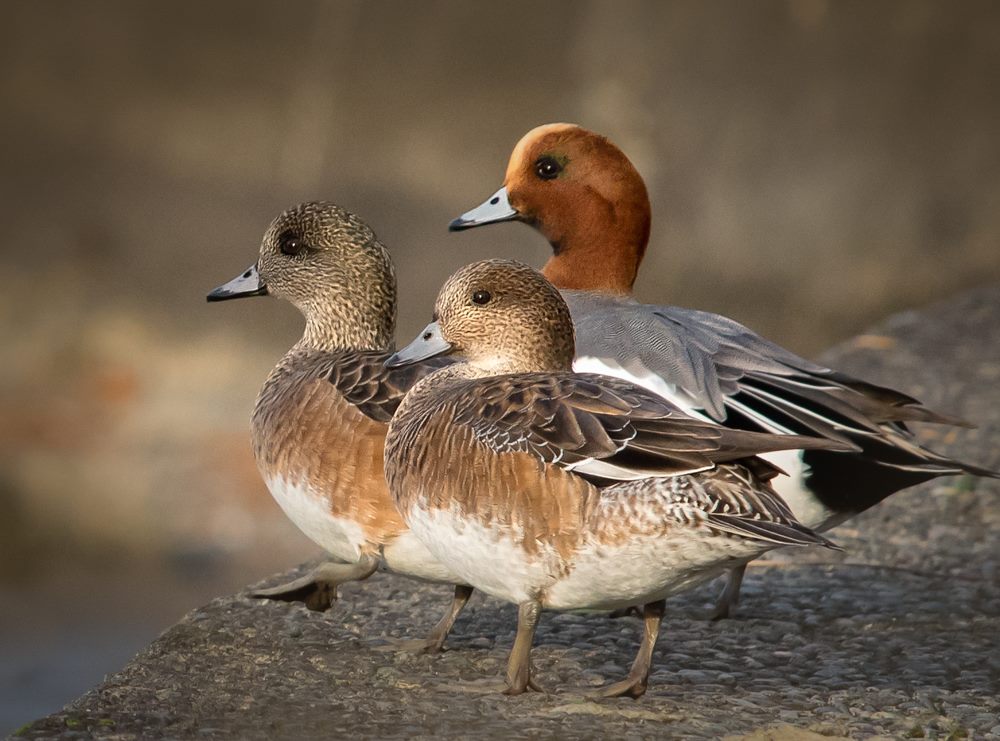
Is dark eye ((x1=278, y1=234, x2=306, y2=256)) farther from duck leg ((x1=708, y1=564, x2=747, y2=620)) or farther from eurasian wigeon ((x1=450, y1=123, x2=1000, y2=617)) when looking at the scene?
duck leg ((x1=708, y1=564, x2=747, y2=620))

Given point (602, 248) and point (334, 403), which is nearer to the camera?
point (334, 403)

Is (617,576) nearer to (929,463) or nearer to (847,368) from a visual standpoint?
(929,463)

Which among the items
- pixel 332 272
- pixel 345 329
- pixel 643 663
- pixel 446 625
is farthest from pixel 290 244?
pixel 643 663

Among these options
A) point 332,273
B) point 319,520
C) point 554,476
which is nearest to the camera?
point 554,476

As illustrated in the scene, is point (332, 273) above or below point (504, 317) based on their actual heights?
above

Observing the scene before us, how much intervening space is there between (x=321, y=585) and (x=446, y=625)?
0.30 meters

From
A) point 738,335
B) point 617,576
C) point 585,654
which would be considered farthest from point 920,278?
point 617,576

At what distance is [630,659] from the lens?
332cm

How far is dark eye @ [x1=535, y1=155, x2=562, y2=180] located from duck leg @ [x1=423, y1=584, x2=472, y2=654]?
149 centimetres

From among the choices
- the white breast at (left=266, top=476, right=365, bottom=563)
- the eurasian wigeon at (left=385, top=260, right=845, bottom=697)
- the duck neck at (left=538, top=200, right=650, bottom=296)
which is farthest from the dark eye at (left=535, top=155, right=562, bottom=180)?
the white breast at (left=266, top=476, right=365, bottom=563)

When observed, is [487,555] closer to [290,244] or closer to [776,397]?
[776,397]

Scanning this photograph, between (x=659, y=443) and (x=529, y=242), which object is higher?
(x=529, y=242)

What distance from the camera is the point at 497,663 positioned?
3.27 metres

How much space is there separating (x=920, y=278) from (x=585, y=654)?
508 cm
